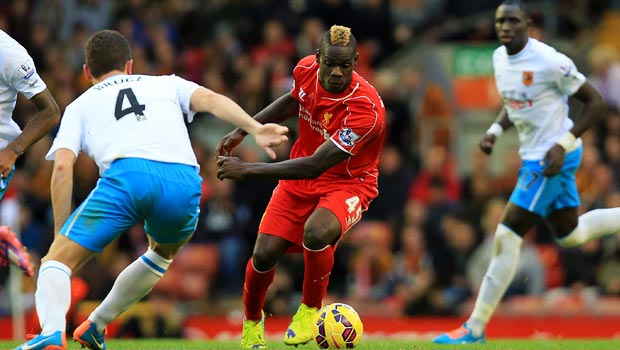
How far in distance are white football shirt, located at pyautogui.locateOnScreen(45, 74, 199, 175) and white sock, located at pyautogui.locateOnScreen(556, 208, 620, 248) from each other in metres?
4.30

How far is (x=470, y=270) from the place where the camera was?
15.0 m

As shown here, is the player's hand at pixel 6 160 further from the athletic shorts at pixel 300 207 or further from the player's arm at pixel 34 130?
the athletic shorts at pixel 300 207

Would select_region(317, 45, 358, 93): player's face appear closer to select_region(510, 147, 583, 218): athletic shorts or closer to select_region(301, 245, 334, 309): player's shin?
select_region(301, 245, 334, 309): player's shin

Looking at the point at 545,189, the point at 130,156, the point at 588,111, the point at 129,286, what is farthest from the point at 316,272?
the point at 588,111

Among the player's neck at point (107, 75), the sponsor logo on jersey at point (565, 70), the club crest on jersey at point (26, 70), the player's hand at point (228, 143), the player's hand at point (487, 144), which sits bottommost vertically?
the player's hand at point (228, 143)

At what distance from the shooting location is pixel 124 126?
8148 mm

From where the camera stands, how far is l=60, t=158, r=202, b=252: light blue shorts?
7.98 meters

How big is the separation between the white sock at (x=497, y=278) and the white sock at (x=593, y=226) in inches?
23.3

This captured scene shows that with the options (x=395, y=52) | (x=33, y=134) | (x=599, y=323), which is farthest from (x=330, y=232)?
(x=395, y=52)

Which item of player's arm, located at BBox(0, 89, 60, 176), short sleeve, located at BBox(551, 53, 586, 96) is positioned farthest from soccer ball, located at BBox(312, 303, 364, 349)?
short sleeve, located at BBox(551, 53, 586, 96)

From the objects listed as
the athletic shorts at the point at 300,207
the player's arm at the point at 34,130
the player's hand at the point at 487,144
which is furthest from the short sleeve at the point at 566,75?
the player's arm at the point at 34,130

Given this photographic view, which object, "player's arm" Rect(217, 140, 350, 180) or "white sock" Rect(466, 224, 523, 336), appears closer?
"player's arm" Rect(217, 140, 350, 180)

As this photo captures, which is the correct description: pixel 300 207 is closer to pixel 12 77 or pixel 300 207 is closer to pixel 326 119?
pixel 326 119

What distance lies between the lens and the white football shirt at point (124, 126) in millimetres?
8109
